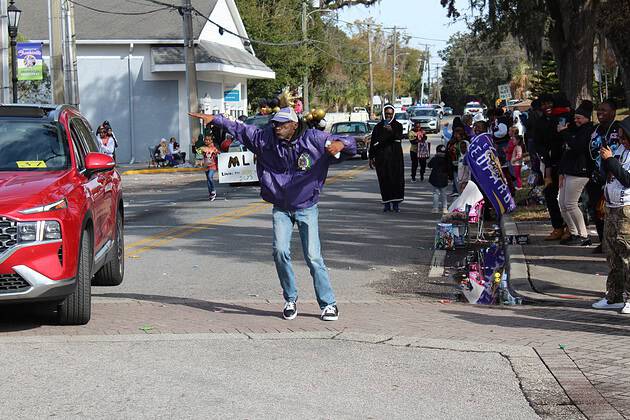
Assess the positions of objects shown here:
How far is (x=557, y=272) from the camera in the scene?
1175 cm

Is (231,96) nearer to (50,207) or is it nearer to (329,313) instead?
(329,313)

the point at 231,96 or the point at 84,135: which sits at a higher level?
the point at 231,96

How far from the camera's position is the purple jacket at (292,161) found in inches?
350

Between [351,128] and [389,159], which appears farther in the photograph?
[351,128]

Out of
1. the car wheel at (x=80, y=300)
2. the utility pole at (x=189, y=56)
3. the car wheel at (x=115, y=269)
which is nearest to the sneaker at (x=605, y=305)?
the car wheel at (x=80, y=300)

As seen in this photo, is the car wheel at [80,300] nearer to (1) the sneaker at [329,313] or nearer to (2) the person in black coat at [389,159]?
(1) the sneaker at [329,313]

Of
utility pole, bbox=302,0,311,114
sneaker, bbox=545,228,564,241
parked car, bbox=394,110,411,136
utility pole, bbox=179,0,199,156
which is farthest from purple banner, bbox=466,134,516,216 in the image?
parked car, bbox=394,110,411,136

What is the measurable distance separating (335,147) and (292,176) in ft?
1.65

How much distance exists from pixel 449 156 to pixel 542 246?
526 centimetres

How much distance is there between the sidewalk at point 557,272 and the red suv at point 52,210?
14.5ft

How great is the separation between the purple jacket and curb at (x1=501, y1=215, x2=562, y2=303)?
2666mm

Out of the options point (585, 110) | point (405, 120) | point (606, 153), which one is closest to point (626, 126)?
point (606, 153)

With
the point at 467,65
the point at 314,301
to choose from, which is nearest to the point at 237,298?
the point at 314,301

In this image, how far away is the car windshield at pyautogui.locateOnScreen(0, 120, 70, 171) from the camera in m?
9.29
